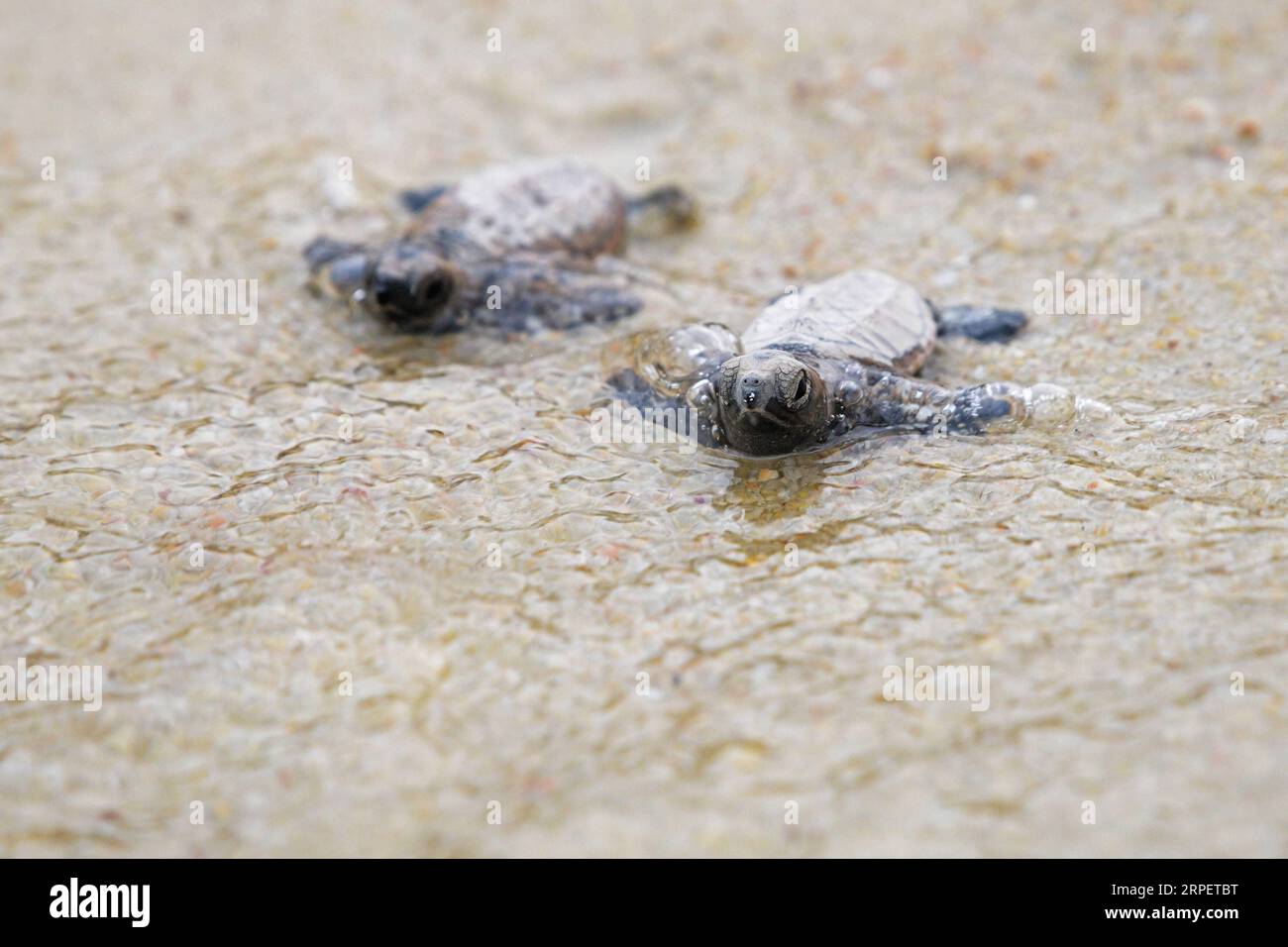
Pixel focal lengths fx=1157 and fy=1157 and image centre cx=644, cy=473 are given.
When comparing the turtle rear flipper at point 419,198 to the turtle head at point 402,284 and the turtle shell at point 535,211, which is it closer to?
the turtle shell at point 535,211

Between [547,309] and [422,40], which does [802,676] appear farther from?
[422,40]

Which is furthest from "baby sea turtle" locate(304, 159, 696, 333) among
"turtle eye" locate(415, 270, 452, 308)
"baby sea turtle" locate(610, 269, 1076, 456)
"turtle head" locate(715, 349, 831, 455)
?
"turtle head" locate(715, 349, 831, 455)

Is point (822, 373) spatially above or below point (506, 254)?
below

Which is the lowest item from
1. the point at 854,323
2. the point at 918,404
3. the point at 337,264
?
the point at 918,404

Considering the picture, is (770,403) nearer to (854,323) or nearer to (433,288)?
(854,323)

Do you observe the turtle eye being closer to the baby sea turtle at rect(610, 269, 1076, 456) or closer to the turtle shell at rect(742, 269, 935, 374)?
the baby sea turtle at rect(610, 269, 1076, 456)

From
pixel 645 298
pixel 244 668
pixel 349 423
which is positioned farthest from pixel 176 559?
pixel 645 298

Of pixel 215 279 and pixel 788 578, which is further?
pixel 215 279

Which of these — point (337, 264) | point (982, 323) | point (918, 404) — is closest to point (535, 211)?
point (337, 264)
